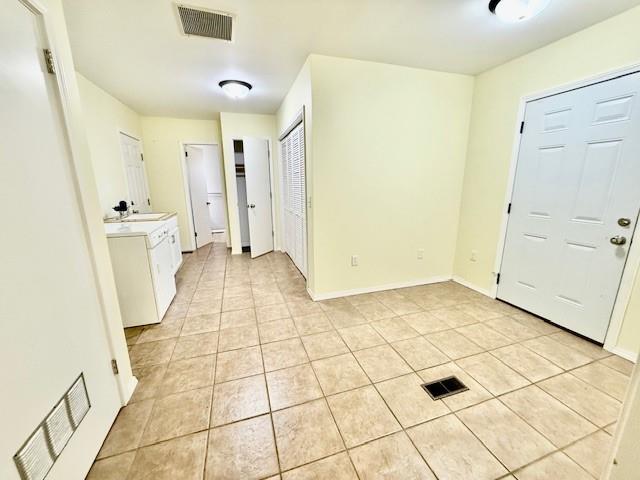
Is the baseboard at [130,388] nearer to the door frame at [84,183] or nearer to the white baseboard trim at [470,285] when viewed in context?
the door frame at [84,183]

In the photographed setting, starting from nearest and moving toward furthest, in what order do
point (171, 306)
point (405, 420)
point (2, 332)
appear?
point (2, 332), point (405, 420), point (171, 306)

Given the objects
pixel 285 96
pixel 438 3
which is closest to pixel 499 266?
pixel 438 3

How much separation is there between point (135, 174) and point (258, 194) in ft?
6.30

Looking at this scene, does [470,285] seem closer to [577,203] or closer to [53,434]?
[577,203]

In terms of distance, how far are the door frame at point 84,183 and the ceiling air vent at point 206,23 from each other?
81 centimetres

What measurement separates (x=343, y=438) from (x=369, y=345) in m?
0.83

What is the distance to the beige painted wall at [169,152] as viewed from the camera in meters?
4.54

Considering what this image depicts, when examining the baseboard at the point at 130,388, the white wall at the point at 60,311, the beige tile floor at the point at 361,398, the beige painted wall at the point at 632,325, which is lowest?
the beige tile floor at the point at 361,398

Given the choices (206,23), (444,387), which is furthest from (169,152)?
(444,387)

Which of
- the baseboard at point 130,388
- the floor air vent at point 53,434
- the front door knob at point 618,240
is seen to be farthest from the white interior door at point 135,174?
the front door knob at point 618,240

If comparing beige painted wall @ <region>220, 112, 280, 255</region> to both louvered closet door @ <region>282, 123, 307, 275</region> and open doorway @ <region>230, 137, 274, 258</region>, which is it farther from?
louvered closet door @ <region>282, 123, 307, 275</region>

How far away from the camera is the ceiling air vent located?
176 cm

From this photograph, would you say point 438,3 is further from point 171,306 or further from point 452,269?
point 171,306

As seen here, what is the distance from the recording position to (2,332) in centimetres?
79
